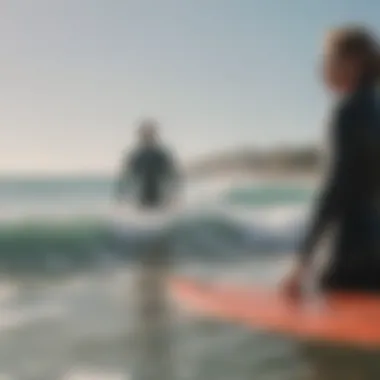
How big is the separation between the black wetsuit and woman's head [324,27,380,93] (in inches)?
0.7

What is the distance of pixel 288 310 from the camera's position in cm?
112

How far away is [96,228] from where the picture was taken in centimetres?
117

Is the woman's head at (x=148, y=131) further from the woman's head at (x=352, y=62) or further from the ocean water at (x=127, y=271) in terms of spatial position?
the woman's head at (x=352, y=62)

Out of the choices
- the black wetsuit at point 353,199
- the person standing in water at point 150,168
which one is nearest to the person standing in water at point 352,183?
the black wetsuit at point 353,199

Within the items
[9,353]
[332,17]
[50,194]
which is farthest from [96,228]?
[332,17]

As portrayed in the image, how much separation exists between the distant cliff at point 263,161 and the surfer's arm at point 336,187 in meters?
0.03

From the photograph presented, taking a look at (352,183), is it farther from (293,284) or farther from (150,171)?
(150,171)

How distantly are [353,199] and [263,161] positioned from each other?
0.46 ft

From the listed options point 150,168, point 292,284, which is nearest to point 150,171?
point 150,168

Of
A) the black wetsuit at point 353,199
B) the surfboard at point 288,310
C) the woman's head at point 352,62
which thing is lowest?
the surfboard at point 288,310

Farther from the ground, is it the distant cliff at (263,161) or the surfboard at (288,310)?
the distant cliff at (263,161)

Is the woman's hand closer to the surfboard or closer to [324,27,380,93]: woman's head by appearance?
the surfboard

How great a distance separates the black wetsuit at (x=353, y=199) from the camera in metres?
1.16

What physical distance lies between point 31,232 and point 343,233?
1.43 ft
